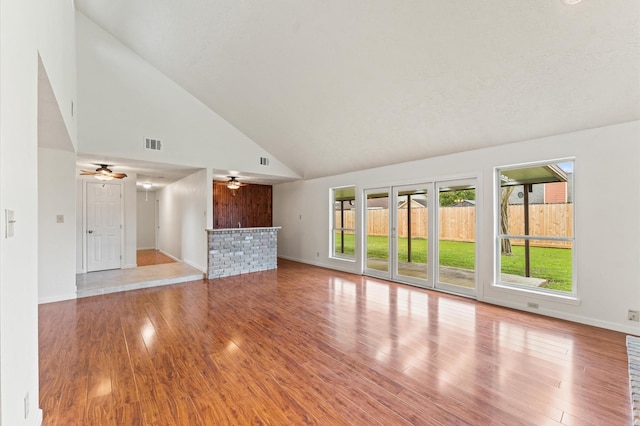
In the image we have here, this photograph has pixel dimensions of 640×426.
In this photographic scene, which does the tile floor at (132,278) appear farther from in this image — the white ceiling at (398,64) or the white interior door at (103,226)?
the white ceiling at (398,64)

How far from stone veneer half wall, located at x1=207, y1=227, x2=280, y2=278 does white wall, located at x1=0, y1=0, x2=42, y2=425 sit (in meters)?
4.39

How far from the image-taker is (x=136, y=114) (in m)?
5.28

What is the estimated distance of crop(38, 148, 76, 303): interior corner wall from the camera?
4.48 m

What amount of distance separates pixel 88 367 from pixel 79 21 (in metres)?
5.80

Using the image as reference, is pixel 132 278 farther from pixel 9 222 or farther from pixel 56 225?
pixel 9 222

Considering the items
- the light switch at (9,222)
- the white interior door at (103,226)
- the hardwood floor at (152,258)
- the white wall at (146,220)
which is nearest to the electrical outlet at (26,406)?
the light switch at (9,222)

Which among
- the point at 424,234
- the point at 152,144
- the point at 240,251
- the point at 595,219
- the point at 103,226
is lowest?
the point at 240,251

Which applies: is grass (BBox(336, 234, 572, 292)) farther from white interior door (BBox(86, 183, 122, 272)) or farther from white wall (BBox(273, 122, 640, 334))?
white interior door (BBox(86, 183, 122, 272))

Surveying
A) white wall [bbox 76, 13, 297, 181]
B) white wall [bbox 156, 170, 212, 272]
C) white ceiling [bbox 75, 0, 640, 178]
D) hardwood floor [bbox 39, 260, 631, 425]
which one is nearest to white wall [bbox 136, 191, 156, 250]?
white wall [bbox 156, 170, 212, 272]

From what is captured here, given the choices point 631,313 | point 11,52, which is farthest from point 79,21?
point 631,313

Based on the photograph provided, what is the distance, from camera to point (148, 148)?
17.6 ft

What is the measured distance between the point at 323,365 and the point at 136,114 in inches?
219

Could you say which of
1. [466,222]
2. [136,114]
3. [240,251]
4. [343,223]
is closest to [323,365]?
[466,222]

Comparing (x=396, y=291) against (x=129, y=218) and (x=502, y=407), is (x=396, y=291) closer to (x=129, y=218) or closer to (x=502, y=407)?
(x=502, y=407)
